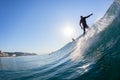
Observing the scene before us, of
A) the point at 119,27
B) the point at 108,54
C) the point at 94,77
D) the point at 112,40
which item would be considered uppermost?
the point at 119,27

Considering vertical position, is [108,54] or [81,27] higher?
[81,27]

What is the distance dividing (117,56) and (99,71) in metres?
1.09

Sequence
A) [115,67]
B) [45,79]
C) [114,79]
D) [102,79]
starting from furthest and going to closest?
[45,79] < [115,67] < [102,79] < [114,79]

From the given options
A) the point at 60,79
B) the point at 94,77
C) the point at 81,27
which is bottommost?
the point at 94,77

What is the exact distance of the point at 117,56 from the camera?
6668 millimetres

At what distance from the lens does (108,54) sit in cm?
737

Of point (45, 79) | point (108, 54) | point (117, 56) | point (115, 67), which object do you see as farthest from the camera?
point (45, 79)

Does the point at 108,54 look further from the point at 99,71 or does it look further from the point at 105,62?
the point at 99,71

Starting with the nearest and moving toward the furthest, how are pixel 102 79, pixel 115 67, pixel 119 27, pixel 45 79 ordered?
1. pixel 102 79
2. pixel 115 67
3. pixel 45 79
4. pixel 119 27

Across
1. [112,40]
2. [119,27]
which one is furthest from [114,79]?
[119,27]

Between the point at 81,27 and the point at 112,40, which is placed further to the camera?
the point at 81,27

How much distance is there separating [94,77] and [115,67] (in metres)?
0.85

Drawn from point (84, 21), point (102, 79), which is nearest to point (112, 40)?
point (102, 79)

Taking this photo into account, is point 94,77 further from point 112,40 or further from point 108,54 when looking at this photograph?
point 112,40
